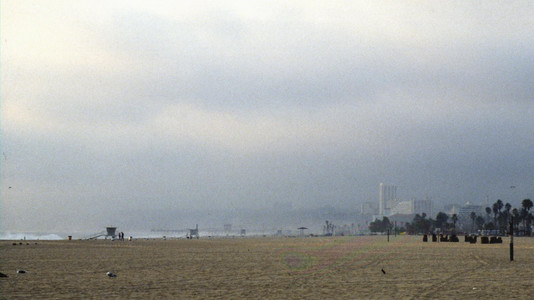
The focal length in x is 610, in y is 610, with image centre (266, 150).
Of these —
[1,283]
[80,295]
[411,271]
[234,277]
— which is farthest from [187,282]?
[411,271]

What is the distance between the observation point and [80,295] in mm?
19078

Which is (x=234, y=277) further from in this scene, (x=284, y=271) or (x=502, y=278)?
(x=502, y=278)

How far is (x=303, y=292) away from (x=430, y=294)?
157 inches

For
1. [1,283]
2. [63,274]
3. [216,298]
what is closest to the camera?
[216,298]

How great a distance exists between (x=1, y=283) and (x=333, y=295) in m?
12.3

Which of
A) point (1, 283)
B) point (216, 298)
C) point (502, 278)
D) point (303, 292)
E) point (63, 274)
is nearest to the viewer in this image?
point (216, 298)

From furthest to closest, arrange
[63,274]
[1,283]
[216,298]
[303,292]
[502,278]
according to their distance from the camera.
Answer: [63,274]
[502,278]
[1,283]
[303,292]
[216,298]

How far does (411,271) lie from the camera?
2861 cm

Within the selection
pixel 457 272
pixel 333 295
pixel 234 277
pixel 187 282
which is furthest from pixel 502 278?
pixel 187 282

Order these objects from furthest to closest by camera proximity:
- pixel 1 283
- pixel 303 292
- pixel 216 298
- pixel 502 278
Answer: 1. pixel 502 278
2. pixel 1 283
3. pixel 303 292
4. pixel 216 298

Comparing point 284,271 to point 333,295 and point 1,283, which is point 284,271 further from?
point 1,283

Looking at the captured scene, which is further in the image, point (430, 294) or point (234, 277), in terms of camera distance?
point (234, 277)

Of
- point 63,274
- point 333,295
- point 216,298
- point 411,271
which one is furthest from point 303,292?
point 63,274

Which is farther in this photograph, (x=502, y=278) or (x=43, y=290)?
(x=502, y=278)
